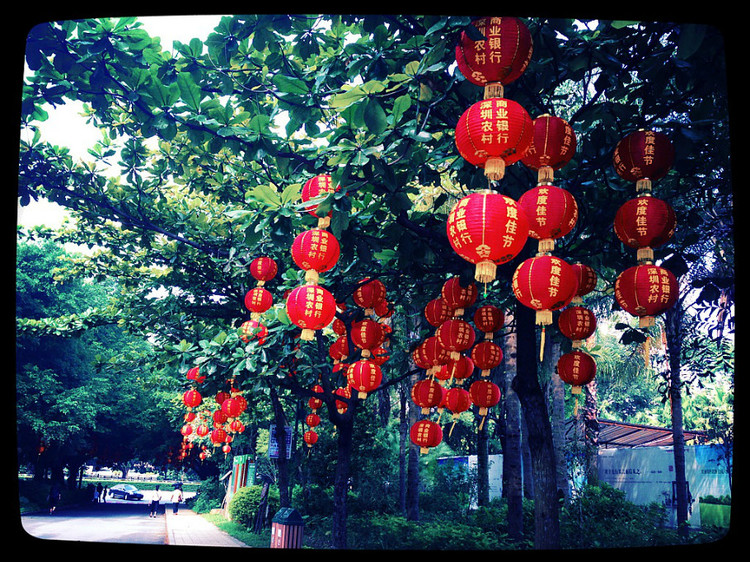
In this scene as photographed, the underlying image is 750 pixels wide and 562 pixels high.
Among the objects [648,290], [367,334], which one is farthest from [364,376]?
[648,290]

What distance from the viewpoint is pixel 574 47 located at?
10.7 feet

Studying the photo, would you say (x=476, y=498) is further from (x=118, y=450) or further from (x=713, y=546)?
→ (x=713, y=546)

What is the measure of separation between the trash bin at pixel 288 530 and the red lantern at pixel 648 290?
506cm

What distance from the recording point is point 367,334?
197 inches

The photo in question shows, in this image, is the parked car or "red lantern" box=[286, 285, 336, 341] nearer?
"red lantern" box=[286, 285, 336, 341]

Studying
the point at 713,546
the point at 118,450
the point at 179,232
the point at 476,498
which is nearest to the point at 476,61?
the point at 713,546

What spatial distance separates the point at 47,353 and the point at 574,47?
654 centimetres

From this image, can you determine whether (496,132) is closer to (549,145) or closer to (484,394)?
(549,145)

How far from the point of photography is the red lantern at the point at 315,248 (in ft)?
11.4

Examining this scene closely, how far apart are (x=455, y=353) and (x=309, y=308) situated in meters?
1.53

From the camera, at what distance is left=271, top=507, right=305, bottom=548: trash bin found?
630 centimetres

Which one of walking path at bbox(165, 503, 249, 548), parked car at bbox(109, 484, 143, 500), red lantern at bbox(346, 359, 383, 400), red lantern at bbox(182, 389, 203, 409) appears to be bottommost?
parked car at bbox(109, 484, 143, 500)

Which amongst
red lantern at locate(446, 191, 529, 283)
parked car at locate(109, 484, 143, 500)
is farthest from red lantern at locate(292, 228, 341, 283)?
parked car at locate(109, 484, 143, 500)

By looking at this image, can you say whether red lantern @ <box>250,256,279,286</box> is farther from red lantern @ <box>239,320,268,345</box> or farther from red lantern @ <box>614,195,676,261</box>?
red lantern @ <box>614,195,676,261</box>
